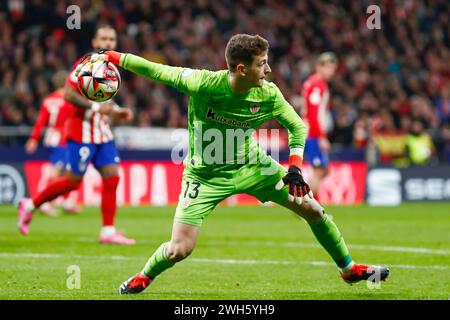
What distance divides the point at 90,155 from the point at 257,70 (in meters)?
4.28

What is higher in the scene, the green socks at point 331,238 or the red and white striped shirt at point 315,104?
the red and white striped shirt at point 315,104

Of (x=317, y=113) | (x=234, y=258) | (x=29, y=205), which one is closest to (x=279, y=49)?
(x=317, y=113)

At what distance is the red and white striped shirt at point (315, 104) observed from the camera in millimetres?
14547

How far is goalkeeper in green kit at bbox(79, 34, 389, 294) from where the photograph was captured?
6.70 m

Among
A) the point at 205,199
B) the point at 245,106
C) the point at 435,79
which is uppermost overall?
the point at 435,79

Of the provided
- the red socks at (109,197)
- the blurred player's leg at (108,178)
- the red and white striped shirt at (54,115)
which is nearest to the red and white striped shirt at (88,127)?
the blurred player's leg at (108,178)

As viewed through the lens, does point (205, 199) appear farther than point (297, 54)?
No

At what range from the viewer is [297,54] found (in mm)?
25609

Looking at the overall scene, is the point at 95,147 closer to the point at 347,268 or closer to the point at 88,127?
the point at 88,127

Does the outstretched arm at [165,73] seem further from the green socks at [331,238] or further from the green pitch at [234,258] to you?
the green pitch at [234,258]

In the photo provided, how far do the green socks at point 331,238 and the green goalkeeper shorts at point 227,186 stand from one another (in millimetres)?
338
